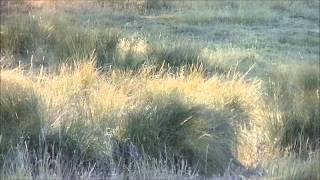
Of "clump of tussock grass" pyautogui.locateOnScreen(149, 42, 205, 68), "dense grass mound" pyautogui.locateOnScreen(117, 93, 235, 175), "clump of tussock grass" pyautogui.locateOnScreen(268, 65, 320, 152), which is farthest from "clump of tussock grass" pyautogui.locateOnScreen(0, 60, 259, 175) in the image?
"clump of tussock grass" pyautogui.locateOnScreen(149, 42, 205, 68)

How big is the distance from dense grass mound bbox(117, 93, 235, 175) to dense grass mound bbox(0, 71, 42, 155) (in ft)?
2.36

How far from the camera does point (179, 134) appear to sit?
5441mm

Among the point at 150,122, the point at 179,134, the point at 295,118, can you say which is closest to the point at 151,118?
the point at 150,122

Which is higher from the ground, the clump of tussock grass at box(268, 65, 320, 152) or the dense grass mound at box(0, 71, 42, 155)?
the dense grass mound at box(0, 71, 42, 155)

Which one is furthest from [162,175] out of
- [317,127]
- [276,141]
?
[317,127]

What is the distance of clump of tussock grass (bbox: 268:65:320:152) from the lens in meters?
5.82

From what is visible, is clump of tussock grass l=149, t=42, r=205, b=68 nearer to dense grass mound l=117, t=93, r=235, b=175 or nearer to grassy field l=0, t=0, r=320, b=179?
grassy field l=0, t=0, r=320, b=179

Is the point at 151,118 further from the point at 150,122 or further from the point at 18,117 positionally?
the point at 18,117

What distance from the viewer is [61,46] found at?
969 centimetres

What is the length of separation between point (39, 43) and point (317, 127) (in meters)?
5.50

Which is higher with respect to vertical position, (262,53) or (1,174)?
(1,174)

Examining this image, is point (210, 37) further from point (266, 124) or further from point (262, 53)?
point (266, 124)

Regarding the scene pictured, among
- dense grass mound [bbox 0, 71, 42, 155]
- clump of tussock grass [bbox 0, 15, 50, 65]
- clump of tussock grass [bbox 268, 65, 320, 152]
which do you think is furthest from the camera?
clump of tussock grass [bbox 0, 15, 50, 65]

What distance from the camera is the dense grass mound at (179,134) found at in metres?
5.32
